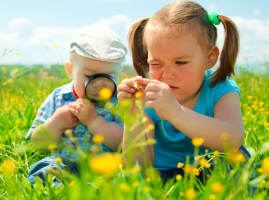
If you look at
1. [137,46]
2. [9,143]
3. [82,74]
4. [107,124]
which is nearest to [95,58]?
[82,74]

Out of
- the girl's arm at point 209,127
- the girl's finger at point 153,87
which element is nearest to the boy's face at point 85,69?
the girl's finger at point 153,87

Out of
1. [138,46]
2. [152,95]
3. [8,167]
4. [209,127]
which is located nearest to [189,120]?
[209,127]

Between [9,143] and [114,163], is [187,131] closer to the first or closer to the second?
[114,163]

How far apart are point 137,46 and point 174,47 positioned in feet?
Result: 2.09

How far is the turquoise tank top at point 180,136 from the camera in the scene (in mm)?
1768

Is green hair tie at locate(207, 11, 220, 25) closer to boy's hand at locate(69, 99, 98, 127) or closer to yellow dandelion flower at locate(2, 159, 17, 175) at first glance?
boy's hand at locate(69, 99, 98, 127)

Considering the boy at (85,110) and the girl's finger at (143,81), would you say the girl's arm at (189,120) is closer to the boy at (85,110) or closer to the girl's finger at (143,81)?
the girl's finger at (143,81)

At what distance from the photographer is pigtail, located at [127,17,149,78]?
2.04m

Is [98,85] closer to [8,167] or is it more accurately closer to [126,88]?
[126,88]

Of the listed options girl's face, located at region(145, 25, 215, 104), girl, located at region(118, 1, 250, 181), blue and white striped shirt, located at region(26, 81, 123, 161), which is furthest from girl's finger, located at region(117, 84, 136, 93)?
blue and white striped shirt, located at region(26, 81, 123, 161)

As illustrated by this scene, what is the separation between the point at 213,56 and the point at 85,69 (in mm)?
973

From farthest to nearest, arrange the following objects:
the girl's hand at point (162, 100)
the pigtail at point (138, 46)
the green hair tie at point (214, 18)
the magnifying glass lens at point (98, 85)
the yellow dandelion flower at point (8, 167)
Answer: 1. the pigtail at point (138, 46)
2. the magnifying glass lens at point (98, 85)
3. the green hair tie at point (214, 18)
4. the girl's hand at point (162, 100)
5. the yellow dandelion flower at point (8, 167)

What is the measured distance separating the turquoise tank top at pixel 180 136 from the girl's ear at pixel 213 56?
174 millimetres

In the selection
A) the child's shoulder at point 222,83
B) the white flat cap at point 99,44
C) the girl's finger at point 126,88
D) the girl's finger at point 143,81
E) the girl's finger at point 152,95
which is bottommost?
the child's shoulder at point 222,83
